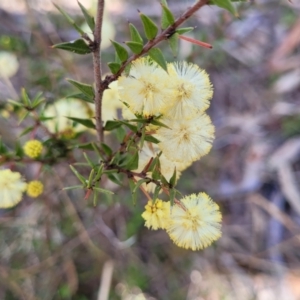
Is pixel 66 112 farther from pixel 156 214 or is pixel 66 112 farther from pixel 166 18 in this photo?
pixel 166 18

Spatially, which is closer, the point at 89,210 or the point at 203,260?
the point at 89,210

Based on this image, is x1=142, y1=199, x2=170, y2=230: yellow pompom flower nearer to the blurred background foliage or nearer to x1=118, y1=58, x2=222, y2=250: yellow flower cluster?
x1=118, y1=58, x2=222, y2=250: yellow flower cluster

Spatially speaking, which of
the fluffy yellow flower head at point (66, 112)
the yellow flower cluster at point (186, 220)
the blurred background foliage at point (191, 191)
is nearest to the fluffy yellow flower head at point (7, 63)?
the blurred background foliage at point (191, 191)

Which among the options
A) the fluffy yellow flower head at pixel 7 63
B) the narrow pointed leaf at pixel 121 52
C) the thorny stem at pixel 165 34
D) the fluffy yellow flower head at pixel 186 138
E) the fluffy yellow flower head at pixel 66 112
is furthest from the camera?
the fluffy yellow flower head at pixel 7 63

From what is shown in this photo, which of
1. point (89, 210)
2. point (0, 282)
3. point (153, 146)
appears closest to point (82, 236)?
point (89, 210)

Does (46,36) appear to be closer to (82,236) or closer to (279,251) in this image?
(82,236)

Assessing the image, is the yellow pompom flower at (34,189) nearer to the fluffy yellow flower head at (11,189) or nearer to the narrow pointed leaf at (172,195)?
the fluffy yellow flower head at (11,189)

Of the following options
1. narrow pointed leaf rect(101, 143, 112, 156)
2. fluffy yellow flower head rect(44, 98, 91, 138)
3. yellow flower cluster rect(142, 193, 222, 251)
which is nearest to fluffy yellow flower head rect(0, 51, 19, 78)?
fluffy yellow flower head rect(44, 98, 91, 138)
